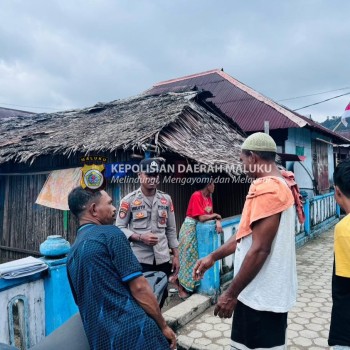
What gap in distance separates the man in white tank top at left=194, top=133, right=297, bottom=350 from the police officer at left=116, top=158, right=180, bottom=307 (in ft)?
4.51

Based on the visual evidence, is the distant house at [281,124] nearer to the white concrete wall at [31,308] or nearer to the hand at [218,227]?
the hand at [218,227]

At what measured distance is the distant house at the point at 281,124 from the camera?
10.6 meters

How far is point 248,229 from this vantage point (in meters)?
1.99

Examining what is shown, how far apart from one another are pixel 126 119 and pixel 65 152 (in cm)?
188

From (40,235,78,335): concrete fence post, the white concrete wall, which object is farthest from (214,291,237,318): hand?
the white concrete wall

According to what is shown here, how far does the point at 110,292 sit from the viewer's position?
1.67 metres

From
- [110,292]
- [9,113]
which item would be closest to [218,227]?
[110,292]

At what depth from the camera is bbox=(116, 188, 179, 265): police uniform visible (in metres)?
3.29

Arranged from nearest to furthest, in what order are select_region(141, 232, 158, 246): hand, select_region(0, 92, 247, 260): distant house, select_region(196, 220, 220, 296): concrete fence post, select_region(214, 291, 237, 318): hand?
select_region(214, 291, 237, 318): hand < select_region(141, 232, 158, 246): hand < select_region(196, 220, 220, 296): concrete fence post < select_region(0, 92, 247, 260): distant house

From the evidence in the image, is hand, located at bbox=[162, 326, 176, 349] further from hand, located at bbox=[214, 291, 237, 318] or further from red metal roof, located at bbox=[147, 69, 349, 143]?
red metal roof, located at bbox=[147, 69, 349, 143]

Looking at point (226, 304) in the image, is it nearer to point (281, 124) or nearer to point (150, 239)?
point (150, 239)

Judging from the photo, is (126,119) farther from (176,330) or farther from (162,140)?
(176,330)

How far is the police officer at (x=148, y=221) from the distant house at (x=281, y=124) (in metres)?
6.57

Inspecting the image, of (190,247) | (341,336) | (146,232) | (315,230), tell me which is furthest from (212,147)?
(341,336)
